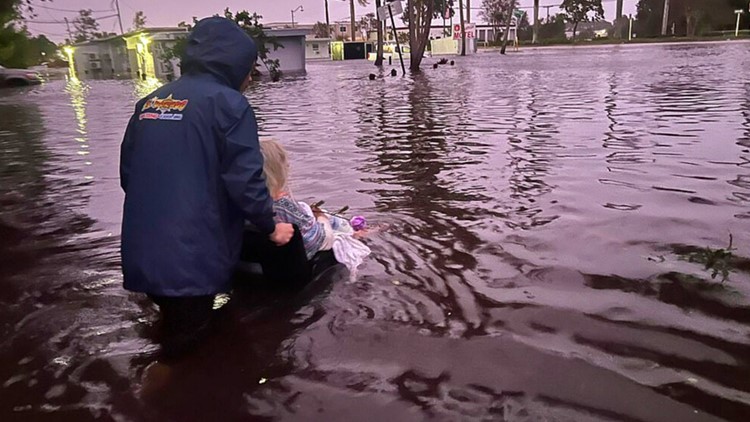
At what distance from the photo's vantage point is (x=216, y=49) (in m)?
3.09

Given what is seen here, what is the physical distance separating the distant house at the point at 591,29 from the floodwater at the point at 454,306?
3362 inches

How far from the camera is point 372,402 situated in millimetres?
2770

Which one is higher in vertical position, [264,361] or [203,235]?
[203,235]

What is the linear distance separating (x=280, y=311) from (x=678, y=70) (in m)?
21.5

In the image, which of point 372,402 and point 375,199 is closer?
point 372,402

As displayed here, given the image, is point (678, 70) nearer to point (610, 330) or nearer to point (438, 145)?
point (438, 145)

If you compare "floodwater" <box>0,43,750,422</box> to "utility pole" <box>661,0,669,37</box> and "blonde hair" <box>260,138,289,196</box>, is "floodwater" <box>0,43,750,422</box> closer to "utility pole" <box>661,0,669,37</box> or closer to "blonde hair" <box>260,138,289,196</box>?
"blonde hair" <box>260,138,289,196</box>

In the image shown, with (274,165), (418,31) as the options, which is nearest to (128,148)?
(274,165)

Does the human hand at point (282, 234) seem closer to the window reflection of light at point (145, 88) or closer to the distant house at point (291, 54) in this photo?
the window reflection of light at point (145, 88)

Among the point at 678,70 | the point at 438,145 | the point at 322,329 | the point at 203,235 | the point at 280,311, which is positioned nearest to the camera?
the point at 203,235

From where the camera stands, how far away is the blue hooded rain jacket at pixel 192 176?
2.96m

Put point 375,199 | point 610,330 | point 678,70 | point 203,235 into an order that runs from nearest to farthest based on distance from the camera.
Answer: point 203,235
point 610,330
point 375,199
point 678,70

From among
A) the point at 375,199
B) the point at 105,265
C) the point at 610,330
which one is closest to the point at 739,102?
the point at 375,199

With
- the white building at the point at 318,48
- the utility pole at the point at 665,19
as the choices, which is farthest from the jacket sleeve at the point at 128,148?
the white building at the point at 318,48
